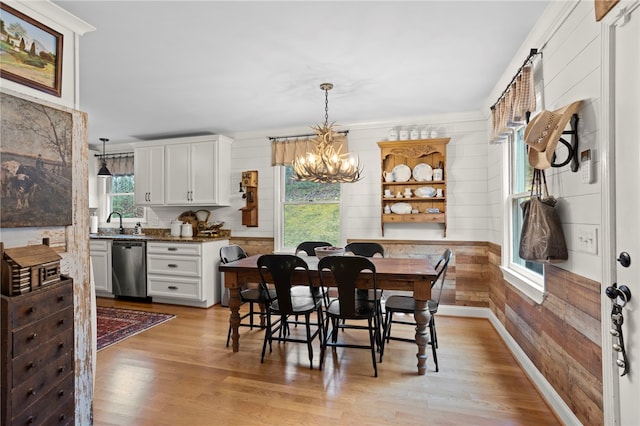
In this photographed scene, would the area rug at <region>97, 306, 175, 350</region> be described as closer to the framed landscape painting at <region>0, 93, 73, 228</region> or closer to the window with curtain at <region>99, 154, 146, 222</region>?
the window with curtain at <region>99, 154, 146, 222</region>

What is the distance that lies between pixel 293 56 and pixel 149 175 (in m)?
3.46

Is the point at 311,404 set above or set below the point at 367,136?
below

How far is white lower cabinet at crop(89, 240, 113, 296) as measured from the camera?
4.78m

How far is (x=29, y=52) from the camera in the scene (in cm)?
176

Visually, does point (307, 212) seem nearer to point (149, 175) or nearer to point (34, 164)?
point (149, 175)

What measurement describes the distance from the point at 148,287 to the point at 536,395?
4515mm

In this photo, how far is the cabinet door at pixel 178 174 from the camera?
4.85 meters

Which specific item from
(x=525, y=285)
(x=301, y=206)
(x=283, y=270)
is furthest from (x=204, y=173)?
(x=525, y=285)

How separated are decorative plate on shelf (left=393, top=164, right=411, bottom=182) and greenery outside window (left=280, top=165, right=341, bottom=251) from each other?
2.67ft

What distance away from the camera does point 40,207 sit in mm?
1765

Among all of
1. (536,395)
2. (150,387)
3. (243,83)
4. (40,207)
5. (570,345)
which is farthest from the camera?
(243,83)

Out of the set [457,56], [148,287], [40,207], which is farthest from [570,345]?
[148,287]

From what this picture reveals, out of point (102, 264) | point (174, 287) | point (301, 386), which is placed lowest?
point (301, 386)

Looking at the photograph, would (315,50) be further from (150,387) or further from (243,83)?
(150,387)
